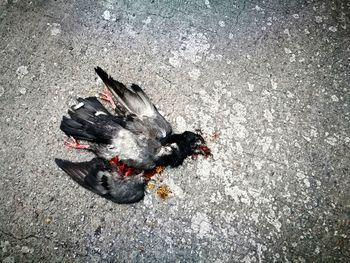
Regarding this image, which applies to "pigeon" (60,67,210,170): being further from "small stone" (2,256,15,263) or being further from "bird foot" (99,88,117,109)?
"small stone" (2,256,15,263)

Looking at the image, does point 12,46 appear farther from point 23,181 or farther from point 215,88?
point 215,88

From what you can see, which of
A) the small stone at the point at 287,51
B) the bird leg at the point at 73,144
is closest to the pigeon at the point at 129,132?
the bird leg at the point at 73,144

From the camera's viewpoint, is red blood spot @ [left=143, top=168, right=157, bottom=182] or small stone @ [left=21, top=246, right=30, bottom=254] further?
red blood spot @ [left=143, top=168, right=157, bottom=182]

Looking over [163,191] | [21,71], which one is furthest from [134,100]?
[21,71]

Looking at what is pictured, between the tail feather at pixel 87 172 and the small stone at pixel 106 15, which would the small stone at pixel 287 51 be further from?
the tail feather at pixel 87 172

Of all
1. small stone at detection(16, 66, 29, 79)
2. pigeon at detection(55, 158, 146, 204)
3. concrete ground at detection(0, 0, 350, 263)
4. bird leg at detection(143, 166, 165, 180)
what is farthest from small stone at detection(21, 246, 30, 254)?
small stone at detection(16, 66, 29, 79)

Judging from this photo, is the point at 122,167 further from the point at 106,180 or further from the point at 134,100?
the point at 134,100

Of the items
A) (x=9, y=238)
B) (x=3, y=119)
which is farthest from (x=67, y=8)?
(x=9, y=238)
